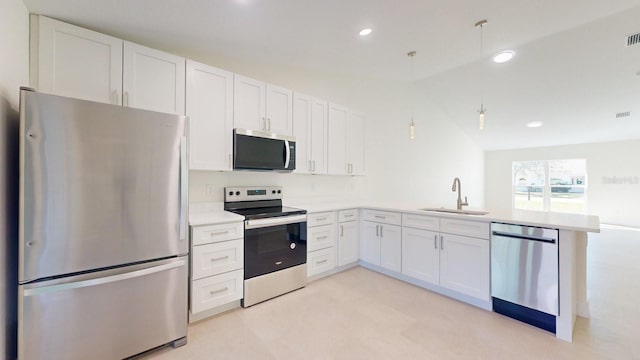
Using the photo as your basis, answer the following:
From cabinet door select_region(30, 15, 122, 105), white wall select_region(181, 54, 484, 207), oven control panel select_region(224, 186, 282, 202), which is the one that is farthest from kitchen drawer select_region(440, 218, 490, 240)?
cabinet door select_region(30, 15, 122, 105)

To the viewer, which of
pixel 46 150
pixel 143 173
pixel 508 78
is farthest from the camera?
pixel 508 78

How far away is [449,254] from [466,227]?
1.15ft

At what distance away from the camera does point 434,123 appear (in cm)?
623

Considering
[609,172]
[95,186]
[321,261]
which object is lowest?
[321,261]

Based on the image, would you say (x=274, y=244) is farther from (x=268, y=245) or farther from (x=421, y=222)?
(x=421, y=222)

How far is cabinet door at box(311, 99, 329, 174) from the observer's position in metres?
3.50

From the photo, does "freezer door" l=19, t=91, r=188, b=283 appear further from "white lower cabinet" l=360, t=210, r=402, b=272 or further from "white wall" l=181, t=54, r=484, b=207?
"white lower cabinet" l=360, t=210, r=402, b=272

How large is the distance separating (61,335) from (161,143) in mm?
1283

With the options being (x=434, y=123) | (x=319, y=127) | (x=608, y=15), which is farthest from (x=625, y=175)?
(x=319, y=127)

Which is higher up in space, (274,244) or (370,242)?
(274,244)

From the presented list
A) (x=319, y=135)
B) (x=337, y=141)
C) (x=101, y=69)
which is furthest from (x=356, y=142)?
(x=101, y=69)

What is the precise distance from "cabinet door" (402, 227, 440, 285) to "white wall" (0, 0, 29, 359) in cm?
331

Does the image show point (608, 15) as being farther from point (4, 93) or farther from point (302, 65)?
point (4, 93)

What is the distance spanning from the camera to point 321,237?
3244 mm
